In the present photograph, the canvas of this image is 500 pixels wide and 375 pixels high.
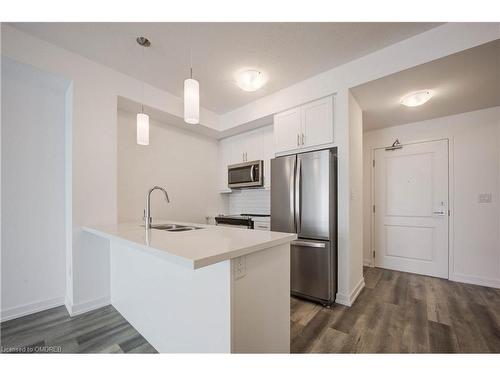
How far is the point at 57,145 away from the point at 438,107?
4.60 metres

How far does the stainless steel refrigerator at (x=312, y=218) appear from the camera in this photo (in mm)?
2242

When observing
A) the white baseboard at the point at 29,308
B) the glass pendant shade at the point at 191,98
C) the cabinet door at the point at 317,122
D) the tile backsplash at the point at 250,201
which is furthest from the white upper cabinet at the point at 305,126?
the white baseboard at the point at 29,308

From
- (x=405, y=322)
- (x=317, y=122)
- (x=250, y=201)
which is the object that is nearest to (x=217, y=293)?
(x=405, y=322)

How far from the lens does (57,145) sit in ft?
7.30

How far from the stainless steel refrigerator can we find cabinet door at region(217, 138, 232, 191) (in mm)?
1606

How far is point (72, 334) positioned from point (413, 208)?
172 inches

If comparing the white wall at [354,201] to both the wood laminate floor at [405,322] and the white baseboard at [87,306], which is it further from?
the white baseboard at [87,306]

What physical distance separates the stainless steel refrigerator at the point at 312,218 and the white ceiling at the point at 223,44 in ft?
3.27

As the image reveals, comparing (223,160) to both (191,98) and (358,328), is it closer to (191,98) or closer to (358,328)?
(191,98)

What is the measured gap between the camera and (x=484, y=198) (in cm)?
276

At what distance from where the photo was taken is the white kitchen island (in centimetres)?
105

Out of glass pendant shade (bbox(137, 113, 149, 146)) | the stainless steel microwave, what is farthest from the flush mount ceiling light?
glass pendant shade (bbox(137, 113, 149, 146))

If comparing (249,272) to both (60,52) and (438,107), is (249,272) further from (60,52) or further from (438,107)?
(438,107)
